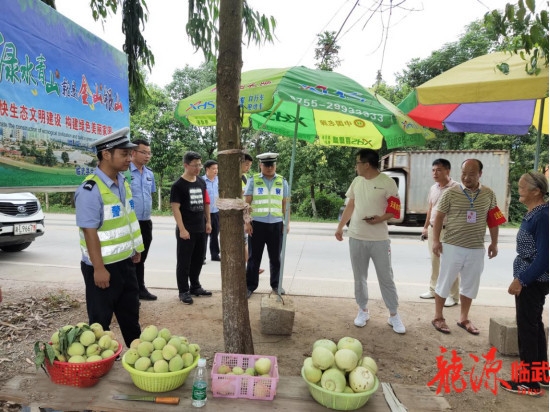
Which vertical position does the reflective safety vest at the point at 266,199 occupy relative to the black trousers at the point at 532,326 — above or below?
above

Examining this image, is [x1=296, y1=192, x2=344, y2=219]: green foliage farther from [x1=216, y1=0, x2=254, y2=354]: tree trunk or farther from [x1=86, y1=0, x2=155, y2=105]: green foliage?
[x1=216, y1=0, x2=254, y2=354]: tree trunk

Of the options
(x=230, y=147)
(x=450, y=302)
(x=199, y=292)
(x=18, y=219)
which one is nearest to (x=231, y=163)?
(x=230, y=147)

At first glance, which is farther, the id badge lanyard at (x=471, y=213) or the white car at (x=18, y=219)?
the white car at (x=18, y=219)

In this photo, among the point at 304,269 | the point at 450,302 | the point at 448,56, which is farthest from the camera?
the point at 448,56

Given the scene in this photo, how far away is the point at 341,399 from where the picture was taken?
5.74 feet

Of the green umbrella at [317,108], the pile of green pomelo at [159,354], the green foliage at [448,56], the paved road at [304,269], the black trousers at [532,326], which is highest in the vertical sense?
the green foliage at [448,56]

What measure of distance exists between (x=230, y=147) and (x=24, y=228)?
6196 millimetres

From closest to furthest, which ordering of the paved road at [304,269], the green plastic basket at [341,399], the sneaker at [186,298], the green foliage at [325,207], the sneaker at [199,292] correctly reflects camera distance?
the green plastic basket at [341,399]
the sneaker at [186,298]
the sneaker at [199,292]
the paved road at [304,269]
the green foliage at [325,207]

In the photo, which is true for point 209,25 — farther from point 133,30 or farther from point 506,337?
point 506,337

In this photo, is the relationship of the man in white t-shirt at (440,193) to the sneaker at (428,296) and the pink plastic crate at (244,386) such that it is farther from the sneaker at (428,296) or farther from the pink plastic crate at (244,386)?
the pink plastic crate at (244,386)

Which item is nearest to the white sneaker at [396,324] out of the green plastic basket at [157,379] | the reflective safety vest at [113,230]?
the green plastic basket at [157,379]

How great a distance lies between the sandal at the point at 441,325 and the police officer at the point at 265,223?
6.37ft

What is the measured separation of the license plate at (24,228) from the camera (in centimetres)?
661

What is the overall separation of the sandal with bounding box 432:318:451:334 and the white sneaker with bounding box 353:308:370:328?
0.73m
